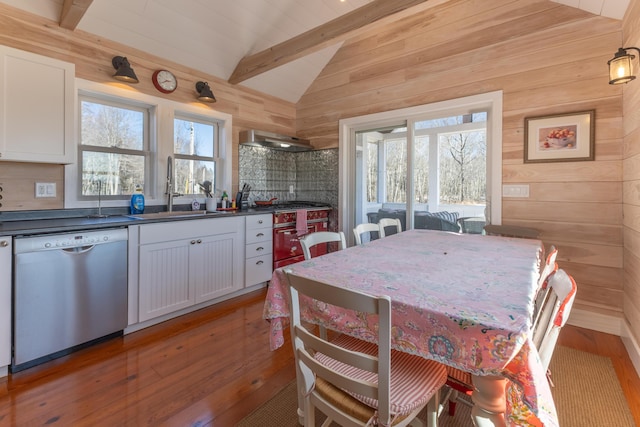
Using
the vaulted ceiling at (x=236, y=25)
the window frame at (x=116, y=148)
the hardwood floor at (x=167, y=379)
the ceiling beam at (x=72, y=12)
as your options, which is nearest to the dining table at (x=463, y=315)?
the hardwood floor at (x=167, y=379)

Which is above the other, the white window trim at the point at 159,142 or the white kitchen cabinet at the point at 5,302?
the white window trim at the point at 159,142

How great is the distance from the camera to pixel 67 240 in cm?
203

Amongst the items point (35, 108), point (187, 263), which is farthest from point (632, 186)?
point (35, 108)

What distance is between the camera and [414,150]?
372cm

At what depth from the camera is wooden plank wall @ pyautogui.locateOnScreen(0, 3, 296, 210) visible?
7.57ft

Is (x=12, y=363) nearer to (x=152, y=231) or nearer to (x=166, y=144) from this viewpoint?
(x=152, y=231)

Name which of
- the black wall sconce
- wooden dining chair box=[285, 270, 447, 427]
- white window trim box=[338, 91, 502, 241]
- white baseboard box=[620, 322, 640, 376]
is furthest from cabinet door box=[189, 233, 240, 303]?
the black wall sconce

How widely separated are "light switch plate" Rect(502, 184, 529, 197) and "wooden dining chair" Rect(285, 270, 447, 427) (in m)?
2.38

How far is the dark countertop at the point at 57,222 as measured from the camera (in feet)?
6.23

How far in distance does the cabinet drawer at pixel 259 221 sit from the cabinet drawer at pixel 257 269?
0.34 m

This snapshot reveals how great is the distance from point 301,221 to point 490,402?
3.08 m

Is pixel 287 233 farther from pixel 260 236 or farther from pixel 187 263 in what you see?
pixel 187 263

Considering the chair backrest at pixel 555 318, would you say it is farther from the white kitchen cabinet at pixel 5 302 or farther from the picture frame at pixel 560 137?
the white kitchen cabinet at pixel 5 302

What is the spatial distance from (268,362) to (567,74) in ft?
11.1
